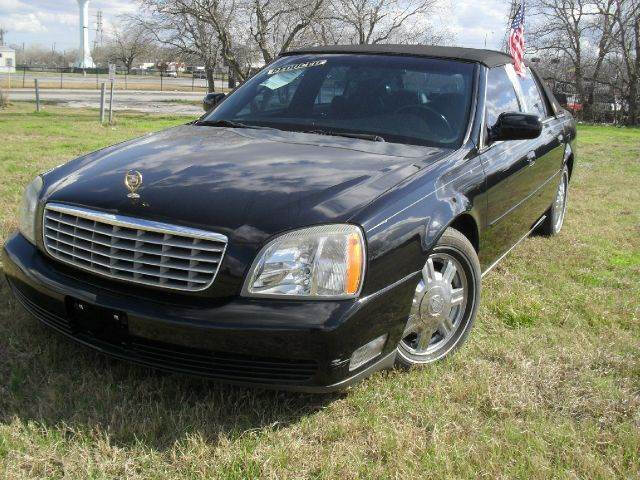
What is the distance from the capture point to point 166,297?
2.38 metres

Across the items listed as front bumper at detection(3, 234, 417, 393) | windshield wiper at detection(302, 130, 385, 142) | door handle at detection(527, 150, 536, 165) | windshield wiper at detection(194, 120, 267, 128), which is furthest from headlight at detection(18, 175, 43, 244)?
door handle at detection(527, 150, 536, 165)

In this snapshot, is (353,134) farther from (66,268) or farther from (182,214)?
(66,268)

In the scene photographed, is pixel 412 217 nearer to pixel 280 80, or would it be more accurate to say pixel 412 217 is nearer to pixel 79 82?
pixel 280 80

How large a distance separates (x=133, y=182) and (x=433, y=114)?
1680 mm

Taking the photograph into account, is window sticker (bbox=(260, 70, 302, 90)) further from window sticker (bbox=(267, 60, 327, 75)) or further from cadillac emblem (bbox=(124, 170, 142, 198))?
cadillac emblem (bbox=(124, 170, 142, 198))

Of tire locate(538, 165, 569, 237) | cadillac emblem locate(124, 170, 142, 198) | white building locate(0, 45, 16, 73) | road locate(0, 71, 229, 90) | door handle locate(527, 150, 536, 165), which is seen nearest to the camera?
cadillac emblem locate(124, 170, 142, 198)

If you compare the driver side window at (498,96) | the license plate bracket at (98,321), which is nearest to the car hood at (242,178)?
the license plate bracket at (98,321)

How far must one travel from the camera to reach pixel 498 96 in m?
3.93

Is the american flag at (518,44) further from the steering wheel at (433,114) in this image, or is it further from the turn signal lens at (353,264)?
the turn signal lens at (353,264)

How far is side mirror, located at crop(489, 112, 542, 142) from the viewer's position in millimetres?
3434

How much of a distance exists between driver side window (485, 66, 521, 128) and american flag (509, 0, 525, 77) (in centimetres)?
44

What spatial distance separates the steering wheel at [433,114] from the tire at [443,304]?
2.08 ft

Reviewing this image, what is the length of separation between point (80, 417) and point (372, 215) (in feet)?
4.38

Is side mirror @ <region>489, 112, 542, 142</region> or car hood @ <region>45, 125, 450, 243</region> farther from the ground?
side mirror @ <region>489, 112, 542, 142</region>
